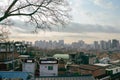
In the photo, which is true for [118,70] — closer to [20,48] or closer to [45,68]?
[45,68]

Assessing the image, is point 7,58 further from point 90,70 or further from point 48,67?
point 90,70

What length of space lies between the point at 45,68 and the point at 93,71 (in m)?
7.26

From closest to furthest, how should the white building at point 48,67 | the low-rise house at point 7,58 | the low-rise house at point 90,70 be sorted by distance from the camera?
the white building at point 48,67 < the low-rise house at point 7,58 < the low-rise house at point 90,70

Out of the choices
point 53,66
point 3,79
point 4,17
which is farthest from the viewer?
point 53,66

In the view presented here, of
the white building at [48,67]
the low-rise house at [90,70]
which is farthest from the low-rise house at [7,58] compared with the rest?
the low-rise house at [90,70]

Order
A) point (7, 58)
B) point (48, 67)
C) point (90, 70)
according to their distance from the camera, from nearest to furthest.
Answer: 1. point (48, 67)
2. point (90, 70)
3. point (7, 58)

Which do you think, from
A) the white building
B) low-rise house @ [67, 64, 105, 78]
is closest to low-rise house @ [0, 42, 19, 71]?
the white building

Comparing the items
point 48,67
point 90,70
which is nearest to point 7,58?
point 48,67

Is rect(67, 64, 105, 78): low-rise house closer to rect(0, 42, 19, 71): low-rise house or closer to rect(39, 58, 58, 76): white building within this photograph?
rect(39, 58, 58, 76): white building

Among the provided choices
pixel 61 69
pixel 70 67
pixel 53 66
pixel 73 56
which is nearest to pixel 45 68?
pixel 53 66

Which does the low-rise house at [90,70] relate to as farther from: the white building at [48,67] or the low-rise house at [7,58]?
the low-rise house at [7,58]

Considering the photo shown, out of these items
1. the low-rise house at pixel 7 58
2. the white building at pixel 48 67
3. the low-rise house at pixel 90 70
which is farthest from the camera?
the low-rise house at pixel 90 70

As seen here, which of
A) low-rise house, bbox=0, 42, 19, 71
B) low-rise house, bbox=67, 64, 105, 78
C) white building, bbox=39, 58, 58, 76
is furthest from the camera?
low-rise house, bbox=67, 64, 105, 78

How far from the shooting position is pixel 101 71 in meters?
39.0
